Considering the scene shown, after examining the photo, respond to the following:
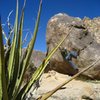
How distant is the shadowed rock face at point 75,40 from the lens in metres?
13.2

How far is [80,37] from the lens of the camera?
14.0 meters

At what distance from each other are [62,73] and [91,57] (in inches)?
62.5

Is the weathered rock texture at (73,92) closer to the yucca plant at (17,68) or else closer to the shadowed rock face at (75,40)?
the shadowed rock face at (75,40)

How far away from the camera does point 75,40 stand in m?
13.6

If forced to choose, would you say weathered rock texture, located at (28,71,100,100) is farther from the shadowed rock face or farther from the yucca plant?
the yucca plant

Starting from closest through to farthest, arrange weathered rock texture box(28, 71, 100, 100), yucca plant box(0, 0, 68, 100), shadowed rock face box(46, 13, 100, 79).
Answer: yucca plant box(0, 0, 68, 100), weathered rock texture box(28, 71, 100, 100), shadowed rock face box(46, 13, 100, 79)

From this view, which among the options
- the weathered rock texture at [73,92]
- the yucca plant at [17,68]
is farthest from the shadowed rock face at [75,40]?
the yucca plant at [17,68]

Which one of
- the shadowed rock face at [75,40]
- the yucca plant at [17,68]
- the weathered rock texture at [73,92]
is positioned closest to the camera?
the yucca plant at [17,68]

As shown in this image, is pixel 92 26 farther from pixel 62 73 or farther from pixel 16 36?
pixel 16 36

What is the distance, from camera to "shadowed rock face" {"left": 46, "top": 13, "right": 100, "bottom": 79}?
13.2 meters

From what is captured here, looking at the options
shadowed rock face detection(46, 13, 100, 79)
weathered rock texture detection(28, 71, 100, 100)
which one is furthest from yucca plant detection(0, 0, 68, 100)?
shadowed rock face detection(46, 13, 100, 79)

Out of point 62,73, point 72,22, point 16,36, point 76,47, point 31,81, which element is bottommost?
point 62,73

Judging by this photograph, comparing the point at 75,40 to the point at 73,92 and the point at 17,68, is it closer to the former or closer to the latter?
the point at 73,92

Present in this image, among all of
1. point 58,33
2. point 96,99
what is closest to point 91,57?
point 58,33
